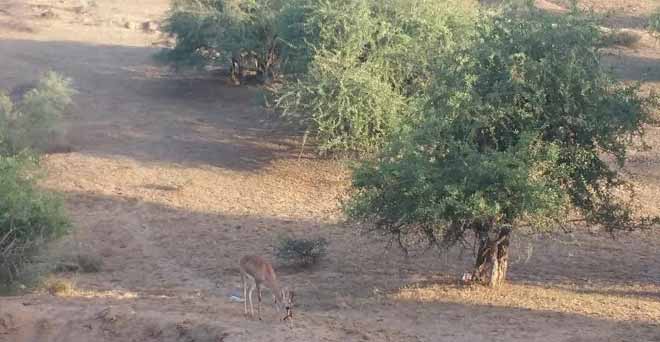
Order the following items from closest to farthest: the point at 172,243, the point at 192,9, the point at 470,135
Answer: the point at 470,135 < the point at 172,243 < the point at 192,9

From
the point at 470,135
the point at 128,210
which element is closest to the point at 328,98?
the point at 128,210

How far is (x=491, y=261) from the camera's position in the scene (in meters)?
15.7

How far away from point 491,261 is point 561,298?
124 centimetres

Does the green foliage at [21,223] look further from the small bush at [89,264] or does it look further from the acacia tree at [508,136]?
the acacia tree at [508,136]

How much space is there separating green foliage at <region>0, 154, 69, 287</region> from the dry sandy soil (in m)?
0.87

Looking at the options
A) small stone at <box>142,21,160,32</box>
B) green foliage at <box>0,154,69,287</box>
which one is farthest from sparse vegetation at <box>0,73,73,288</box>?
small stone at <box>142,21,160,32</box>

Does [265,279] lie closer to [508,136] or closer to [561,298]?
[508,136]

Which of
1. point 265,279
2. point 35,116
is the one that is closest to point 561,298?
point 265,279

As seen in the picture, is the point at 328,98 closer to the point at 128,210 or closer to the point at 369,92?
the point at 369,92

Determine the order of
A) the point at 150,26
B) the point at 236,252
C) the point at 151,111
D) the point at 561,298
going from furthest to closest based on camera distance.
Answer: the point at 150,26, the point at 151,111, the point at 236,252, the point at 561,298

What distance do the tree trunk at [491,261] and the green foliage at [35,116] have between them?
12.0 meters

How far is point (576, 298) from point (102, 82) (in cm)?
2319

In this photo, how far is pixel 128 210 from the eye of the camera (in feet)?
70.5

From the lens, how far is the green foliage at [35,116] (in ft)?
78.6
